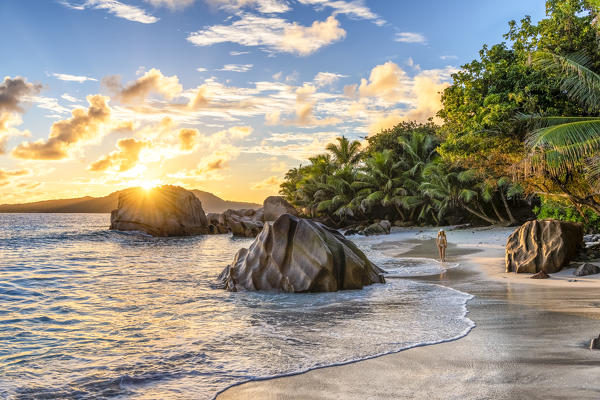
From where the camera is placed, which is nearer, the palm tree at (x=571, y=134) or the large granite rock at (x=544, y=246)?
the large granite rock at (x=544, y=246)

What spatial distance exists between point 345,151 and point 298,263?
128 ft

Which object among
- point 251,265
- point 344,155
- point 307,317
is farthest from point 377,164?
point 307,317

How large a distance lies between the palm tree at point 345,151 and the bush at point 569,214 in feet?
95.4

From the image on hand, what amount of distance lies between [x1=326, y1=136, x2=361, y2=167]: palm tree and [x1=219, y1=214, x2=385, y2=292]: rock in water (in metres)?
37.8

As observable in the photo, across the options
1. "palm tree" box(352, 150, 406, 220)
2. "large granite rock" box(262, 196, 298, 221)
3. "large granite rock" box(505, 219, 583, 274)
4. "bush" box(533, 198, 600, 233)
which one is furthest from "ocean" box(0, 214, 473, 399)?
"large granite rock" box(262, 196, 298, 221)

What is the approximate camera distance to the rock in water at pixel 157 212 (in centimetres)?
3772

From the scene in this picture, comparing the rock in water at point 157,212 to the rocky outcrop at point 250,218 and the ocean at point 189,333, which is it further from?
the ocean at point 189,333

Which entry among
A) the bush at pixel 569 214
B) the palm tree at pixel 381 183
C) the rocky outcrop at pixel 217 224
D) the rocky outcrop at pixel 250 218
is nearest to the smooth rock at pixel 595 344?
the bush at pixel 569 214

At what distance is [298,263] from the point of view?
350 inches

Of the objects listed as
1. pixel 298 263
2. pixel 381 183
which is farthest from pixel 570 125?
pixel 381 183

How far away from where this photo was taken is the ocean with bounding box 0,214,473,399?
159 inches

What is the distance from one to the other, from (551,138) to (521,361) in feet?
27.7

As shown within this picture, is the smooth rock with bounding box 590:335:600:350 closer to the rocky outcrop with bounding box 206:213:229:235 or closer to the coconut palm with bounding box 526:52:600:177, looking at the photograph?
the coconut palm with bounding box 526:52:600:177

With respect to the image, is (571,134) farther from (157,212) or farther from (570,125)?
(157,212)
